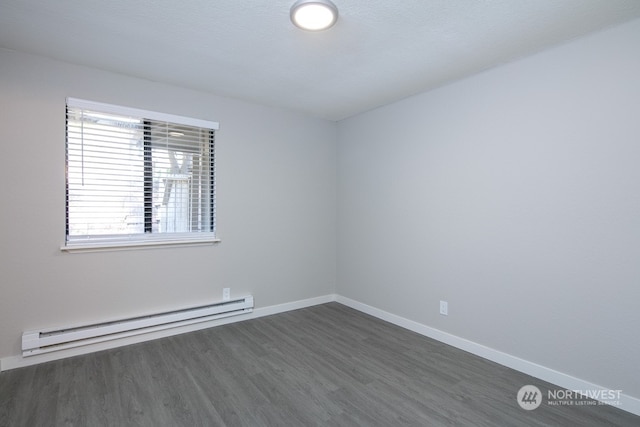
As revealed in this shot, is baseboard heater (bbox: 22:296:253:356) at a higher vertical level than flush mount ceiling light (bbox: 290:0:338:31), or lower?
lower

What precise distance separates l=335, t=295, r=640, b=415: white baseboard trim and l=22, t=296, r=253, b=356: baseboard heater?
5.54ft

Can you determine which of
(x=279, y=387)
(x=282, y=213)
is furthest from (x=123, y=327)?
(x=282, y=213)

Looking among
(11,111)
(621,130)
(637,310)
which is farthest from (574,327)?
(11,111)

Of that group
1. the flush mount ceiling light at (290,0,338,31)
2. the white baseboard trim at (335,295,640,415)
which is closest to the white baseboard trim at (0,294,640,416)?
the white baseboard trim at (335,295,640,415)

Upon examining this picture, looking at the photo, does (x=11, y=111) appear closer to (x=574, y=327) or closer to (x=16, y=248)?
(x=16, y=248)

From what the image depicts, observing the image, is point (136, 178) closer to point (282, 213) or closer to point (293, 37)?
point (282, 213)

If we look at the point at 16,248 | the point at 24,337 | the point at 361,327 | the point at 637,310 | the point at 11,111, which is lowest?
the point at 361,327

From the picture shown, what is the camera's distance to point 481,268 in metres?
2.75

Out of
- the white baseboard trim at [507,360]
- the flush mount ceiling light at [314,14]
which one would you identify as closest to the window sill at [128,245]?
the white baseboard trim at [507,360]

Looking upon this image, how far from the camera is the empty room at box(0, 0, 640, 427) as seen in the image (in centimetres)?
201

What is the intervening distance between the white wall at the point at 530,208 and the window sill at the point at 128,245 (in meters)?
2.05

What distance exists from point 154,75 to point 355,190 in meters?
2.49

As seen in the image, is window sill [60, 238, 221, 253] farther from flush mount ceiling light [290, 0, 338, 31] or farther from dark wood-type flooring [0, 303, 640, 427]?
flush mount ceiling light [290, 0, 338, 31]

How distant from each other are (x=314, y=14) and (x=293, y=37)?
34 cm
